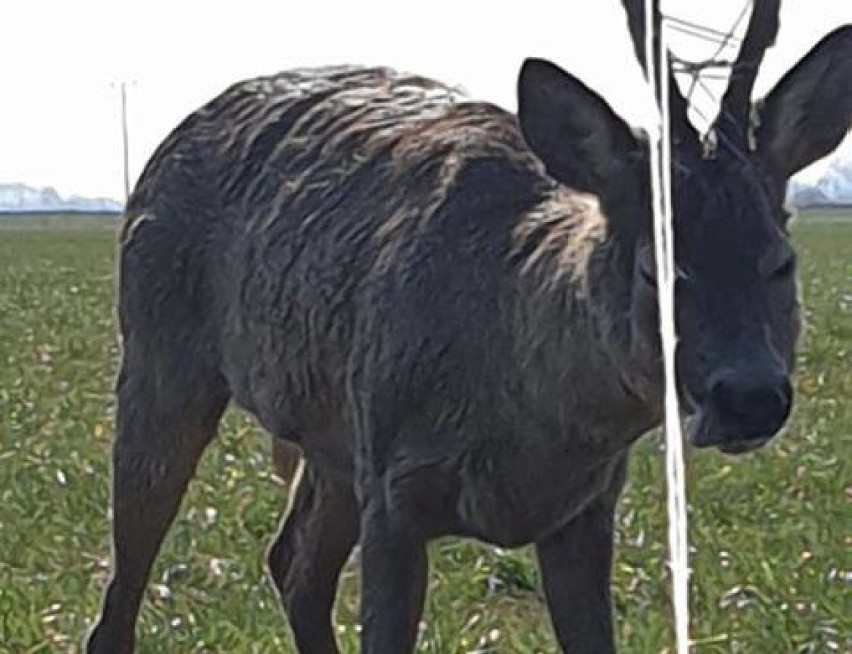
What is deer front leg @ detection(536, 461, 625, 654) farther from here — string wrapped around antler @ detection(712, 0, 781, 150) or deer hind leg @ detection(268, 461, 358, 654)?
string wrapped around antler @ detection(712, 0, 781, 150)

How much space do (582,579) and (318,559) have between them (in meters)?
1.13

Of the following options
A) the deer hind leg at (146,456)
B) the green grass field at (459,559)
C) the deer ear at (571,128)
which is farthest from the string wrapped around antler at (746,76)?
the green grass field at (459,559)

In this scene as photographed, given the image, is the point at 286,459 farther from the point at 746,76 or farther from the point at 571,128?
the point at 746,76

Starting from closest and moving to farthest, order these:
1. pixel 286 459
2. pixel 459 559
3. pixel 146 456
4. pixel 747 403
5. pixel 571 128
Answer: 1. pixel 747 403
2. pixel 571 128
3. pixel 146 456
4. pixel 286 459
5. pixel 459 559

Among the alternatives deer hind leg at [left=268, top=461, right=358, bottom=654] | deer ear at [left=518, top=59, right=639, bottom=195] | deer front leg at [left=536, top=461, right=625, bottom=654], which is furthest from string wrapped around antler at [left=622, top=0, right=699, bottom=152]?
deer hind leg at [left=268, top=461, right=358, bottom=654]

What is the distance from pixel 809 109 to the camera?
4922 millimetres

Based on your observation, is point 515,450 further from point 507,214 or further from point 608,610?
point 608,610

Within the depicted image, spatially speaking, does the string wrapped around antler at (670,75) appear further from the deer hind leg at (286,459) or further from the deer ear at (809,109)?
the deer hind leg at (286,459)

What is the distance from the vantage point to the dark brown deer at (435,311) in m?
4.70

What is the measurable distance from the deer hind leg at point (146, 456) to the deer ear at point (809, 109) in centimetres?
223

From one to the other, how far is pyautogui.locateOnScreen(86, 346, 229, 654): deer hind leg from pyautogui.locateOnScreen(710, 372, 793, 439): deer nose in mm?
2546

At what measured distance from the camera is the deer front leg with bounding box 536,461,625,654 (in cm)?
604

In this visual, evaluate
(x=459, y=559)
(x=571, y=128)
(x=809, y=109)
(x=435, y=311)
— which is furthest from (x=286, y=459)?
(x=809, y=109)

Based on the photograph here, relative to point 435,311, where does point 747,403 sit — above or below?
above
